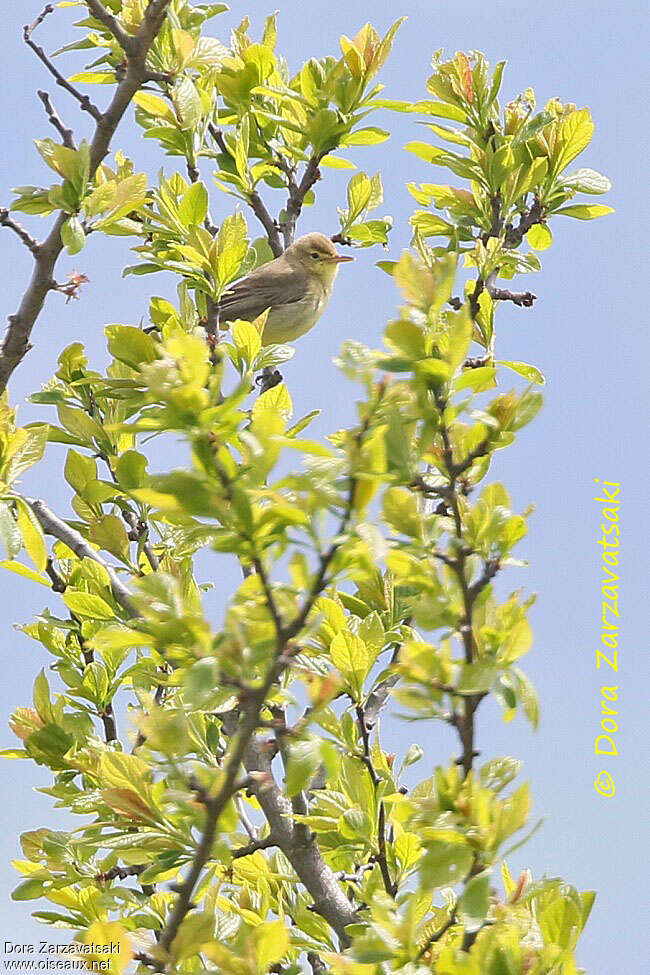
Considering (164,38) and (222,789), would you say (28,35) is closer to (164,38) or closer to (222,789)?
(164,38)

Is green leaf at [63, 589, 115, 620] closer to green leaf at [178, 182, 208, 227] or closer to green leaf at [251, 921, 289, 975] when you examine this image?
green leaf at [178, 182, 208, 227]

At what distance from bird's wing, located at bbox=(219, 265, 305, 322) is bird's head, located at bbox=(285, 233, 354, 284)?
0.38 m

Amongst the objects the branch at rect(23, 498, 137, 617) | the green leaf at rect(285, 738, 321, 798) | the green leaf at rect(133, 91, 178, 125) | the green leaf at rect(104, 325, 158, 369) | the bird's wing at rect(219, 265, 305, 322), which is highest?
the bird's wing at rect(219, 265, 305, 322)

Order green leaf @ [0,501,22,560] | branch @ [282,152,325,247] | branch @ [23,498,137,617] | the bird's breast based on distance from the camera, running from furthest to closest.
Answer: the bird's breast, branch @ [282,152,325,247], branch @ [23,498,137,617], green leaf @ [0,501,22,560]

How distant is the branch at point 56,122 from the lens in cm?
313

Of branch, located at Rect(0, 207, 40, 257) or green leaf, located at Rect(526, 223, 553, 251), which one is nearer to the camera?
branch, located at Rect(0, 207, 40, 257)

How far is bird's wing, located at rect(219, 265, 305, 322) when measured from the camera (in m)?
7.02

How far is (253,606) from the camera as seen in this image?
1.80 m

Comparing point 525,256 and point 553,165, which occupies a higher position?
point 553,165

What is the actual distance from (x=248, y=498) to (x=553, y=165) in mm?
2377

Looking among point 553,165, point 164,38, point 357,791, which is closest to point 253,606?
point 357,791

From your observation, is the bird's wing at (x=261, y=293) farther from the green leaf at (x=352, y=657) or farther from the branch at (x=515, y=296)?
the green leaf at (x=352, y=657)

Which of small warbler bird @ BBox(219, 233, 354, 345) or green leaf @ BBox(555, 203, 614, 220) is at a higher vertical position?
small warbler bird @ BBox(219, 233, 354, 345)

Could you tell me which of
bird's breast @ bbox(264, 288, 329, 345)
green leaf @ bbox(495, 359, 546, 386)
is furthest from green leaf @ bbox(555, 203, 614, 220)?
bird's breast @ bbox(264, 288, 329, 345)
